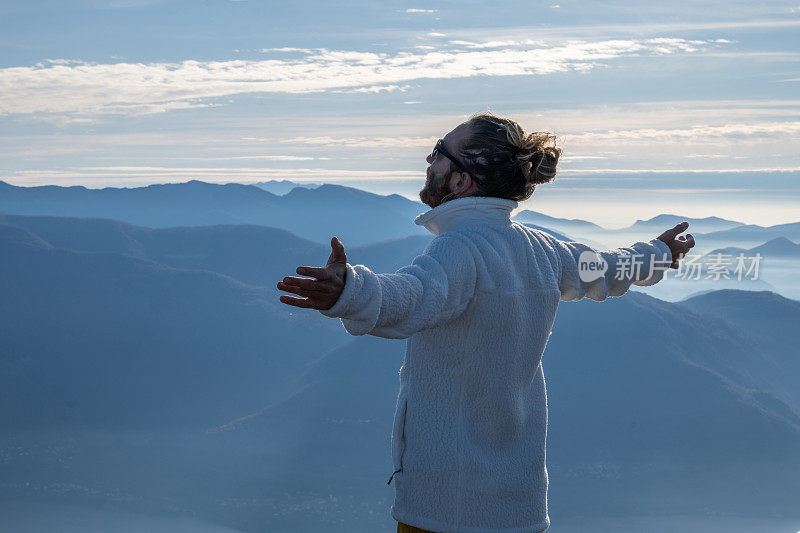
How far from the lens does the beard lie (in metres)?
1.85

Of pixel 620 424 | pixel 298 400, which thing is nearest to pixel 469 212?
pixel 620 424

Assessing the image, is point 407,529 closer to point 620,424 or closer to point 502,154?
point 502,154

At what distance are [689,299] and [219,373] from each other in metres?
39.0

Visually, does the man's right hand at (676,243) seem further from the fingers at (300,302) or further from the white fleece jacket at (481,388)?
the fingers at (300,302)

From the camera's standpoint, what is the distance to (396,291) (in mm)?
1461

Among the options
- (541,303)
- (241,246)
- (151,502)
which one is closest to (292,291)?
(541,303)

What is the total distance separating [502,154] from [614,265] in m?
0.60

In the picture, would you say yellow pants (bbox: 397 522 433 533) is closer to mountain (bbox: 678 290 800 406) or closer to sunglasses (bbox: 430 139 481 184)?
sunglasses (bbox: 430 139 481 184)

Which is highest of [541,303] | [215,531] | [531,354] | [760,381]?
[541,303]

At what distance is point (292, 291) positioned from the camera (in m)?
1.38

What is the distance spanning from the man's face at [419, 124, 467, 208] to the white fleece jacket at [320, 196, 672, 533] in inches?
3.1

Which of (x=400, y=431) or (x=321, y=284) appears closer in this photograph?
(x=321, y=284)

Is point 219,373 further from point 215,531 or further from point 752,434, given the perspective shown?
point 752,434

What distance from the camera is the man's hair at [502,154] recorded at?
5.86 feet
